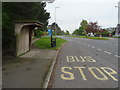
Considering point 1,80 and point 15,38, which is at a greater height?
point 15,38

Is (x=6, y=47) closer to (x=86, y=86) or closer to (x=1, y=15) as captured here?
(x=1, y=15)

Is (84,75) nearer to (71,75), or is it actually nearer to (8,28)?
(71,75)

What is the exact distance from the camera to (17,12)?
486 inches

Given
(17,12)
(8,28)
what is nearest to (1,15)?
(8,28)

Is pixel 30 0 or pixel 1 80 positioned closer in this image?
pixel 1 80

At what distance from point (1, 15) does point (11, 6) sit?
10.8ft

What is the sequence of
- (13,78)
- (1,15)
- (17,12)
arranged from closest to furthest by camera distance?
1. (13,78)
2. (1,15)
3. (17,12)

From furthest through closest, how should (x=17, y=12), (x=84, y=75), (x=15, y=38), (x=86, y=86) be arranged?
1. (x=17, y=12)
2. (x=15, y=38)
3. (x=84, y=75)
4. (x=86, y=86)

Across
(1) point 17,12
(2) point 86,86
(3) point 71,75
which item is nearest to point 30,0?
(1) point 17,12

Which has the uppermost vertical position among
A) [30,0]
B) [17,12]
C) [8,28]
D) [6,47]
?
[30,0]

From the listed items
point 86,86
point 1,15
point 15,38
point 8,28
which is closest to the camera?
point 86,86

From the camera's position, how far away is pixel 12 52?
10.9 m

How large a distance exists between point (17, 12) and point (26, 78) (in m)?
7.92

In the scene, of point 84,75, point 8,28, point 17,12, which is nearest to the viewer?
point 84,75
